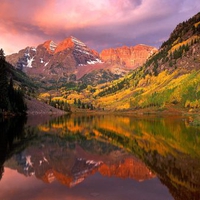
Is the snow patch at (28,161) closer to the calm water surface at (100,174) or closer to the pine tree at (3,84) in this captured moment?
the calm water surface at (100,174)

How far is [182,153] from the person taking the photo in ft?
→ 131

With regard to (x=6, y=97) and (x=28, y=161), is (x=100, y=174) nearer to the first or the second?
(x=28, y=161)

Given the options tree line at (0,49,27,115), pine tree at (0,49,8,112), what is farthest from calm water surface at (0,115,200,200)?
tree line at (0,49,27,115)

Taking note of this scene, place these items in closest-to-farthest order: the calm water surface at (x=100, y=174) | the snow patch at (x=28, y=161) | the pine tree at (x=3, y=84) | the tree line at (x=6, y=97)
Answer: the calm water surface at (x=100, y=174)
the snow patch at (x=28, y=161)
the pine tree at (x=3, y=84)
the tree line at (x=6, y=97)

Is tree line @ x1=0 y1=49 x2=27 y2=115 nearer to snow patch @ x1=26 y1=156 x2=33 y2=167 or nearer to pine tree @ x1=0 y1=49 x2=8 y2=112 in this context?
pine tree @ x1=0 y1=49 x2=8 y2=112

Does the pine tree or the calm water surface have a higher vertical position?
the pine tree

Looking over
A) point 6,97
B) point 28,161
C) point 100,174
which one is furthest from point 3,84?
point 100,174

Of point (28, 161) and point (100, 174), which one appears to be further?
point (28, 161)

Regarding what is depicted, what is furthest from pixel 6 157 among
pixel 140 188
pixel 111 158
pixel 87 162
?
pixel 140 188

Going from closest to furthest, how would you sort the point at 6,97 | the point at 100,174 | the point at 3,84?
the point at 100,174 < the point at 3,84 < the point at 6,97

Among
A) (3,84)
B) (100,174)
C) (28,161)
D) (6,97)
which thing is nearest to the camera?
(100,174)

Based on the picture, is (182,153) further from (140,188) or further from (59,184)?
(59,184)

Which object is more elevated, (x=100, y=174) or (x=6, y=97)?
(x=6, y=97)

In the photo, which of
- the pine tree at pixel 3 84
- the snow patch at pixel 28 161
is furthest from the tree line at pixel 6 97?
the snow patch at pixel 28 161
